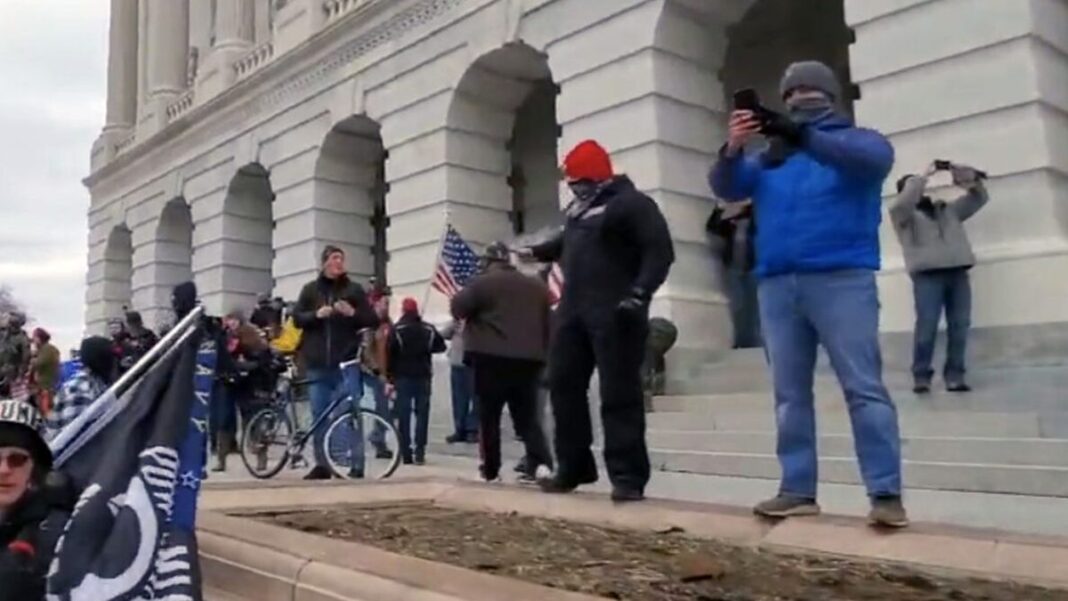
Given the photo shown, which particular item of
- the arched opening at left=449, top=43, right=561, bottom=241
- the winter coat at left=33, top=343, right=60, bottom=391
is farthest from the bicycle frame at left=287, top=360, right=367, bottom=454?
the arched opening at left=449, top=43, right=561, bottom=241

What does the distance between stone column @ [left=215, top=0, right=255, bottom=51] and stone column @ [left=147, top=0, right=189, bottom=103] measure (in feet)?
11.5

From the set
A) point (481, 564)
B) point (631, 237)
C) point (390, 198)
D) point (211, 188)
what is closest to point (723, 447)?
point (631, 237)

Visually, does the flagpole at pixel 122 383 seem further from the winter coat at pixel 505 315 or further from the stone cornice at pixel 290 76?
the stone cornice at pixel 290 76

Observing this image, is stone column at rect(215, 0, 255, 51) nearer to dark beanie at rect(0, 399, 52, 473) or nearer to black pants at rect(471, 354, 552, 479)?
black pants at rect(471, 354, 552, 479)

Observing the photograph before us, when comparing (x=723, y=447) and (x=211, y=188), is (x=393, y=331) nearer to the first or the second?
(x=723, y=447)

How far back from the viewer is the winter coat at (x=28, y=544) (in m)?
2.55

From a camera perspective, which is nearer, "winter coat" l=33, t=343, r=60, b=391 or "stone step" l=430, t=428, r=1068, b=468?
"stone step" l=430, t=428, r=1068, b=468

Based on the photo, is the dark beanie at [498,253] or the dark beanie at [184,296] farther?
the dark beanie at [498,253]

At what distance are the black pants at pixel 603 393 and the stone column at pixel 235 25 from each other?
20.0 m

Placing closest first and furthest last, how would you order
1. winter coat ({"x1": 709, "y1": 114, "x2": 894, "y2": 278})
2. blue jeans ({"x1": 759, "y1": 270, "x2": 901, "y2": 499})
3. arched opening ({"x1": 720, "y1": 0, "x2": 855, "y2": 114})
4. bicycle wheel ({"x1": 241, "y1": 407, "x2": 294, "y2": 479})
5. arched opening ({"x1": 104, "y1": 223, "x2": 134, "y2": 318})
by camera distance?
blue jeans ({"x1": 759, "y1": 270, "x2": 901, "y2": 499}), winter coat ({"x1": 709, "y1": 114, "x2": 894, "y2": 278}), bicycle wheel ({"x1": 241, "y1": 407, "x2": 294, "y2": 479}), arched opening ({"x1": 720, "y1": 0, "x2": 855, "y2": 114}), arched opening ({"x1": 104, "y1": 223, "x2": 134, "y2": 318})

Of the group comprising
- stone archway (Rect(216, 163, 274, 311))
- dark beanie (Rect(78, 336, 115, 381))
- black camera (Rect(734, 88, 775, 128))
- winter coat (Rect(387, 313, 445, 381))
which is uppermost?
stone archway (Rect(216, 163, 274, 311))

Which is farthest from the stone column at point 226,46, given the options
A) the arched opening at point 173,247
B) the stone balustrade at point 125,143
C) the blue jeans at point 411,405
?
the blue jeans at point 411,405

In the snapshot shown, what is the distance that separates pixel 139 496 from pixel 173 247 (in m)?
24.9

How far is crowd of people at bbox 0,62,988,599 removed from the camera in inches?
162
